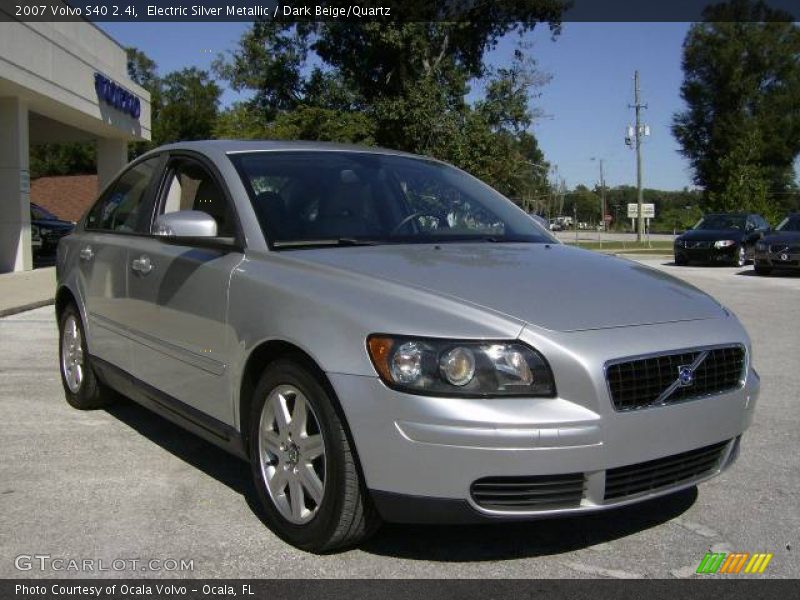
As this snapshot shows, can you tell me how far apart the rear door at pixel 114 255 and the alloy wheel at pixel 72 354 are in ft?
1.18

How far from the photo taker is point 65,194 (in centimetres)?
4159

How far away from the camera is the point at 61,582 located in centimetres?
288

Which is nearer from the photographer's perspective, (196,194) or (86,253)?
(196,194)

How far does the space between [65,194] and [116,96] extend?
70.8 ft

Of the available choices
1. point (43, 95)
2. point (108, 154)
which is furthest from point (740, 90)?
point (43, 95)

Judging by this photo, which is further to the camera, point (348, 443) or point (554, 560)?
point (554, 560)

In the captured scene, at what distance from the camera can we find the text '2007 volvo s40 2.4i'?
2.71 meters

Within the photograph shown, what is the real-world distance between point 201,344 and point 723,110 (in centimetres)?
6424

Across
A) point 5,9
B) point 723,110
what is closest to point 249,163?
point 5,9

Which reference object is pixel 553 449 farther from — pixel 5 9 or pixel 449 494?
pixel 5 9

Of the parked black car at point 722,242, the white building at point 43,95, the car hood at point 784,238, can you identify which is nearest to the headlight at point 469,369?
the white building at point 43,95

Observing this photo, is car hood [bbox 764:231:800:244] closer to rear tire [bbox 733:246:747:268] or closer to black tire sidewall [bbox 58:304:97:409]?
rear tire [bbox 733:246:747:268]

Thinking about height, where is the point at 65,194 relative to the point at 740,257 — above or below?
above

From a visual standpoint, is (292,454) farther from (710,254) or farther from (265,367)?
(710,254)
